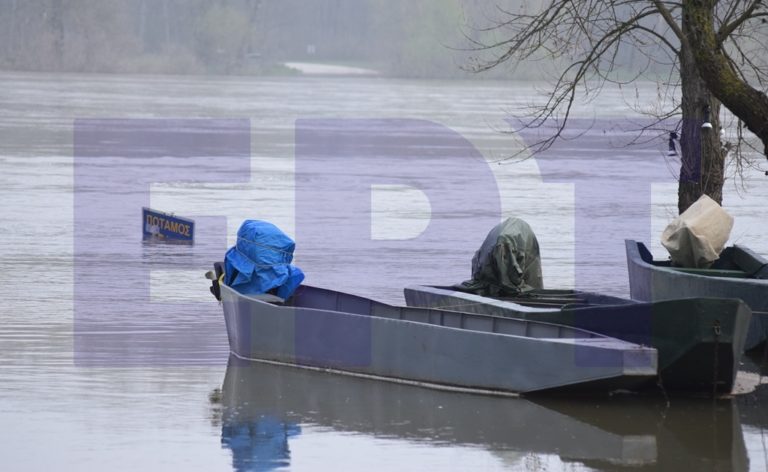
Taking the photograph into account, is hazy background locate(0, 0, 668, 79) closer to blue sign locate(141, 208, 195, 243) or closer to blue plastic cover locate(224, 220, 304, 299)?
blue sign locate(141, 208, 195, 243)

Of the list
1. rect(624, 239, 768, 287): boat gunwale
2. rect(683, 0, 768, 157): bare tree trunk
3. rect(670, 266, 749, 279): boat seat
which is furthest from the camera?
rect(670, 266, 749, 279): boat seat

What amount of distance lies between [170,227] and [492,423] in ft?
40.2

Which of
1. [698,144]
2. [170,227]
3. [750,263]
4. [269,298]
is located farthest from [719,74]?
[170,227]

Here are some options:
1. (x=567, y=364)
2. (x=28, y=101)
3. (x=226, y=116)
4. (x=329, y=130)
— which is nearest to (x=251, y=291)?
(x=567, y=364)

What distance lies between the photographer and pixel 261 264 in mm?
15203

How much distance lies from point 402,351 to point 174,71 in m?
138

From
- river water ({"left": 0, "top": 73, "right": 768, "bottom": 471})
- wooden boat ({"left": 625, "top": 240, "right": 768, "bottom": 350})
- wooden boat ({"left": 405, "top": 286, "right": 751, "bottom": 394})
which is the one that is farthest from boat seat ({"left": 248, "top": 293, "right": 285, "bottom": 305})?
wooden boat ({"left": 625, "top": 240, "right": 768, "bottom": 350})

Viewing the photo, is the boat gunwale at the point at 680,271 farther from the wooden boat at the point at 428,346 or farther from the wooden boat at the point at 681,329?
the wooden boat at the point at 428,346

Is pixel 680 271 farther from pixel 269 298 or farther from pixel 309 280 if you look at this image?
pixel 309 280

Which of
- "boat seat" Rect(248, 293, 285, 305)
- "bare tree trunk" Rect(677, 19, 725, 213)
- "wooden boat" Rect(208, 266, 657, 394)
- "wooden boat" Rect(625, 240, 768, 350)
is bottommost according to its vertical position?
"wooden boat" Rect(208, 266, 657, 394)

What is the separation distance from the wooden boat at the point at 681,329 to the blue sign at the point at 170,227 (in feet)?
35.6

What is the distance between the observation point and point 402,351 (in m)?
13.8

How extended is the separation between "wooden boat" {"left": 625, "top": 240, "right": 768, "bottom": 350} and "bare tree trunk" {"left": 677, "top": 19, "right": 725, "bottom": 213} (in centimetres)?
200

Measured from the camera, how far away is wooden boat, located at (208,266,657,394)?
42.1 feet
